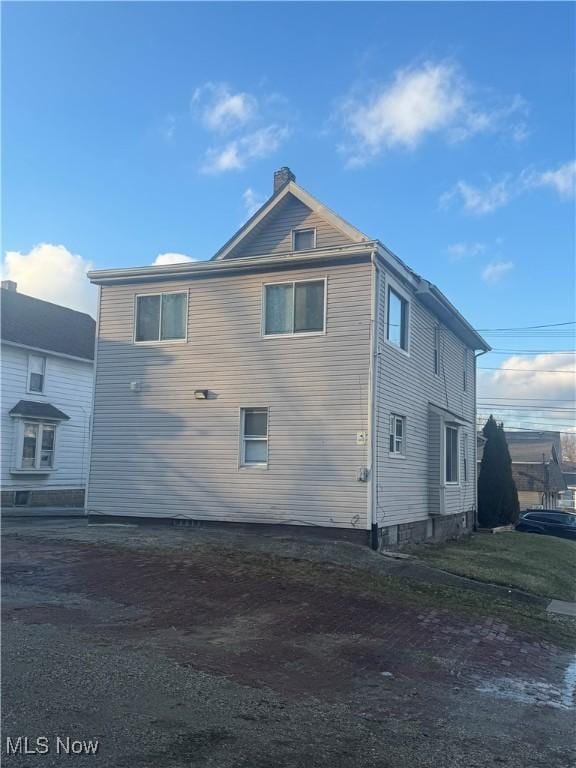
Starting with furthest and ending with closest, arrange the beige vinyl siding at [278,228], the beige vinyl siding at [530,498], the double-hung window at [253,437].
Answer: the beige vinyl siding at [530,498] < the beige vinyl siding at [278,228] < the double-hung window at [253,437]

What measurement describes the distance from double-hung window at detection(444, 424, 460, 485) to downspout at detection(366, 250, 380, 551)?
5.92 metres

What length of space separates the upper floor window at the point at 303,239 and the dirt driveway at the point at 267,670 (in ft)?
28.0

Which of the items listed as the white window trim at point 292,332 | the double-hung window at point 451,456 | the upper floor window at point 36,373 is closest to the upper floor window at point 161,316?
the white window trim at point 292,332

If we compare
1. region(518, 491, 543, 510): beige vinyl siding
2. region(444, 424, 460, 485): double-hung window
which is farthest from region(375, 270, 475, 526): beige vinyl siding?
region(518, 491, 543, 510): beige vinyl siding

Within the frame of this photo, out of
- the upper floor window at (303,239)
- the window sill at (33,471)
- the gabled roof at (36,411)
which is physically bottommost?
the window sill at (33,471)

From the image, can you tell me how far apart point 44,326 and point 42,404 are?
12.3 feet

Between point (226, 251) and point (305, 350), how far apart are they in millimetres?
3843

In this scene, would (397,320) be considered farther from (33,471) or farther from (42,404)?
(33,471)

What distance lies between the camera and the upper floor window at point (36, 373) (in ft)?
86.9

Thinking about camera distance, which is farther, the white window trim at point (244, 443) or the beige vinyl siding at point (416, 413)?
the white window trim at point (244, 443)

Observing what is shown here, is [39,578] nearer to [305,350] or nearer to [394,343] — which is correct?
[305,350]

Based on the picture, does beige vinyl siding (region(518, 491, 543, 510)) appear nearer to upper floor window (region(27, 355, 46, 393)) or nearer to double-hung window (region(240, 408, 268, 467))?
upper floor window (region(27, 355, 46, 393))

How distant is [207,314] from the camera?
53.9 feet

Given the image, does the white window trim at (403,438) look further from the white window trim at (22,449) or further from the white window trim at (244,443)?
the white window trim at (22,449)
